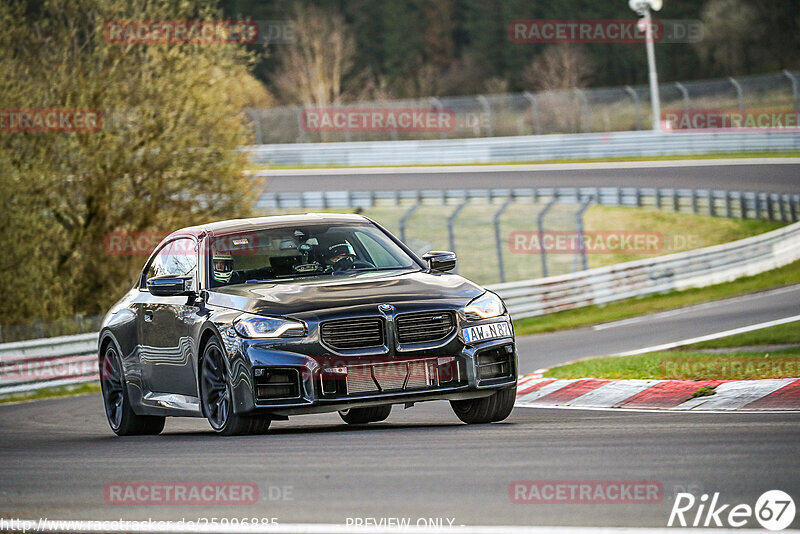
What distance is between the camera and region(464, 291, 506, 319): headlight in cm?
949

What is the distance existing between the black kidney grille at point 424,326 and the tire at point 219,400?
1.17 metres

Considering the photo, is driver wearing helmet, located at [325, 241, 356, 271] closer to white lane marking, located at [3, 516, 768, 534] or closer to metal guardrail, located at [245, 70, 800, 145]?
→ white lane marking, located at [3, 516, 768, 534]

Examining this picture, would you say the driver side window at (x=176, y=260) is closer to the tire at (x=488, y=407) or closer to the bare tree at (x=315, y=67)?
the tire at (x=488, y=407)

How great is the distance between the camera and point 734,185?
3912 cm

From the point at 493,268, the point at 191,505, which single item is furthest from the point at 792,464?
the point at 493,268

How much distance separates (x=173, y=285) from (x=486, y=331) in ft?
8.04

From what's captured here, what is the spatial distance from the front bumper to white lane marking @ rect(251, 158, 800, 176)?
31.6 meters

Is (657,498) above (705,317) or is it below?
above

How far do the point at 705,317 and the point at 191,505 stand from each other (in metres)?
16.9

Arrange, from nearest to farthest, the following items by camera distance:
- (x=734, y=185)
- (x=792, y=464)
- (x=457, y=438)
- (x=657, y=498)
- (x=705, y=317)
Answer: (x=657, y=498)
(x=792, y=464)
(x=457, y=438)
(x=705, y=317)
(x=734, y=185)

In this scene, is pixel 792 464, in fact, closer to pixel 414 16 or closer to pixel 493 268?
pixel 493 268
